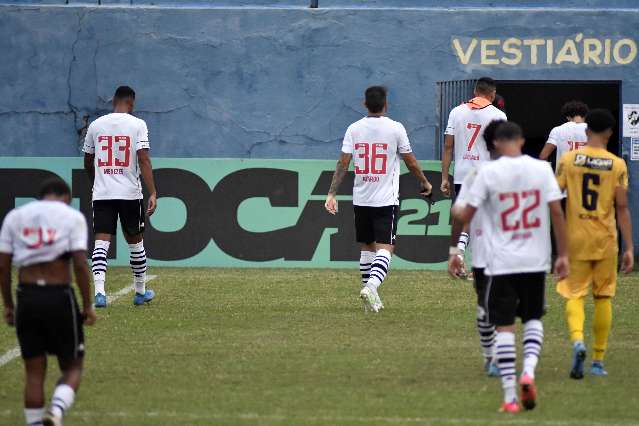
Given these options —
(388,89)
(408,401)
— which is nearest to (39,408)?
(408,401)

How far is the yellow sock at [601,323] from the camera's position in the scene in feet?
33.3

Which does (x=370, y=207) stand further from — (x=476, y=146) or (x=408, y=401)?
(x=408, y=401)

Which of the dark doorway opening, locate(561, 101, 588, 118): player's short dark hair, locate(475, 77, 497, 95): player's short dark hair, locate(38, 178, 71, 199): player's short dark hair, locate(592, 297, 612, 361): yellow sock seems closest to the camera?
locate(38, 178, 71, 199): player's short dark hair

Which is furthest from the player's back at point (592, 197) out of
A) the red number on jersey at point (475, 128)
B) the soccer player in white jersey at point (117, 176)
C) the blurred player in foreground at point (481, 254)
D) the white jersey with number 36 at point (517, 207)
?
the soccer player in white jersey at point (117, 176)

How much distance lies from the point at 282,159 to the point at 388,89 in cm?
246

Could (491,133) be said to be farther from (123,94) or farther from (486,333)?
(123,94)

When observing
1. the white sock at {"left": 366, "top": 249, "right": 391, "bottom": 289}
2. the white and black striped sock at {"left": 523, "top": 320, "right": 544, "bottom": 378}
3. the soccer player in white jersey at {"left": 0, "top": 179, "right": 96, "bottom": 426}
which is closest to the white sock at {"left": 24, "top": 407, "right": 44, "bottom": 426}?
the soccer player in white jersey at {"left": 0, "top": 179, "right": 96, "bottom": 426}

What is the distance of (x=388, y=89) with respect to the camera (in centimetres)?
2091

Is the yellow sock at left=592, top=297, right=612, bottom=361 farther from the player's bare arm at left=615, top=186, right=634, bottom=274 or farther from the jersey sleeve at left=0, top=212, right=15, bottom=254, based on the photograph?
the jersey sleeve at left=0, top=212, right=15, bottom=254

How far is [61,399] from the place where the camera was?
7758 millimetres

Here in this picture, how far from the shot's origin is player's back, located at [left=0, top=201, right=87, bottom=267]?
Answer: 25.3 feet

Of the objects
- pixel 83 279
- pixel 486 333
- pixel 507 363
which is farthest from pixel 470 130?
pixel 83 279

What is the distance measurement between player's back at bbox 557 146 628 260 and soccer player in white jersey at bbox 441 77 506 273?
175 inches

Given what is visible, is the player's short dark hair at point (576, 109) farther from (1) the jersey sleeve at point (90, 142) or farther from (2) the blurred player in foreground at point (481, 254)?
(2) the blurred player in foreground at point (481, 254)
